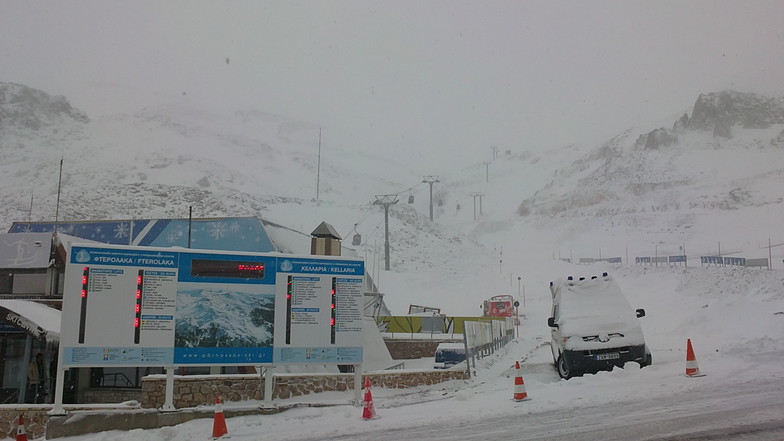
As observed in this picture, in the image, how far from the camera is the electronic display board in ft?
34.4

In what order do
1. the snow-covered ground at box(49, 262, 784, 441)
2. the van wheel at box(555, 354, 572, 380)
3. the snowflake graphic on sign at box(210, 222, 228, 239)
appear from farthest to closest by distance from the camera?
the snowflake graphic on sign at box(210, 222, 228, 239)
the van wheel at box(555, 354, 572, 380)
the snow-covered ground at box(49, 262, 784, 441)

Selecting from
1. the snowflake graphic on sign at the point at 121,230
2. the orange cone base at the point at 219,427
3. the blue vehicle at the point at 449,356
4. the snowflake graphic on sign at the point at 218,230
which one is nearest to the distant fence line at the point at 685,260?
the blue vehicle at the point at 449,356

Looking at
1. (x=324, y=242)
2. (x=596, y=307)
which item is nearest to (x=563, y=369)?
(x=596, y=307)

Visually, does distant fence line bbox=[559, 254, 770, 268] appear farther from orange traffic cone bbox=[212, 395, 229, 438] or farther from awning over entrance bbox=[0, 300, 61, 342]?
awning over entrance bbox=[0, 300, 61, 342]

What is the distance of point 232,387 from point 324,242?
933 centimetres

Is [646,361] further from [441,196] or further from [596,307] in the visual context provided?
[441,196]

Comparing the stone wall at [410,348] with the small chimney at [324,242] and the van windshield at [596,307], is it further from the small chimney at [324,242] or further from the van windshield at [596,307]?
the van windshield at [596,307]

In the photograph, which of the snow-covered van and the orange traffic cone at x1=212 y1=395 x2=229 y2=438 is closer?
the orange traffic cone at x1=212 y1=395 x2=229 y2=438

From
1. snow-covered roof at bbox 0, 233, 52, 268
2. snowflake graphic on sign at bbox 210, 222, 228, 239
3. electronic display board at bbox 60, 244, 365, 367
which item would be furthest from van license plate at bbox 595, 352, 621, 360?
snowflake graphic on sign at bbox 210, 222, 228, 239

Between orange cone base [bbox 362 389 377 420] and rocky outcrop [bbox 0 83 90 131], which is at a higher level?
rocky outcrop [bbox 0 83 90 131]

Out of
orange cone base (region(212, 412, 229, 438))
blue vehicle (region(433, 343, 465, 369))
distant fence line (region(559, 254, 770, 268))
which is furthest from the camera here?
distant fence line (region(559, 254, 770, 268))

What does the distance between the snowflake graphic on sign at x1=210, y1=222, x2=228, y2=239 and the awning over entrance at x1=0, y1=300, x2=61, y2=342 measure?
668 inches

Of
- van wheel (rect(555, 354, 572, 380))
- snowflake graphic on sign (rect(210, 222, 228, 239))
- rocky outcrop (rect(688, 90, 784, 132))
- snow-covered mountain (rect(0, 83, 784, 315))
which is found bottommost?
van wheel (rect(555, 354, 572, 380))

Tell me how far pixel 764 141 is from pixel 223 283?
118037 mm
